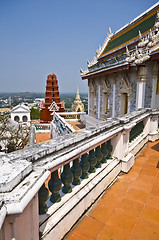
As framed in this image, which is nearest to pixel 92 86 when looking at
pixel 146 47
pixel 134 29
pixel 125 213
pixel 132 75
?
pixel 134 29

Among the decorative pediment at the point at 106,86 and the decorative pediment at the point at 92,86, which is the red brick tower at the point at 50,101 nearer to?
the decorative pediment at the point at 92,86

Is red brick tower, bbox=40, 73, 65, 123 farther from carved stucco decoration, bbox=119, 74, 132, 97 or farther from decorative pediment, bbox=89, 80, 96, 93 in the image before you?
carved stucco decoration, bbox=119, 74, 132, 97

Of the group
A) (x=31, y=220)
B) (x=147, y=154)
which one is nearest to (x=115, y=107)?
(x=147, y=154)

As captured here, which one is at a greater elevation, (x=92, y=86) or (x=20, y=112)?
(x=92, y=86)

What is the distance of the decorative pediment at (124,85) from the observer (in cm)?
953

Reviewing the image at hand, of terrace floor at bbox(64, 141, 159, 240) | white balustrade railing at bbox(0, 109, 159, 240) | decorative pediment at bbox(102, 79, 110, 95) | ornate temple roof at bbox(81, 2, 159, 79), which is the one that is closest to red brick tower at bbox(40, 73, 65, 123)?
ornate temple roof at bbox(81, 2, 159, 79)

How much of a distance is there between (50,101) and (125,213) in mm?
28499

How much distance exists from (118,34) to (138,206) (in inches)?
632

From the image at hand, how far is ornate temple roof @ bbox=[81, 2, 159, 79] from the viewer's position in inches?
293

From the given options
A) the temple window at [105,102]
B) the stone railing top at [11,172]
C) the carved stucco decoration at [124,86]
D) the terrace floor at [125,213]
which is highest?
the carved stucco decoration at [124,86]

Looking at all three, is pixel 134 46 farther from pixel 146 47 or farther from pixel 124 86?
pixel 146 47

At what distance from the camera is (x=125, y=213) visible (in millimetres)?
2785

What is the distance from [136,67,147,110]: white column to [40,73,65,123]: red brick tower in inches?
780

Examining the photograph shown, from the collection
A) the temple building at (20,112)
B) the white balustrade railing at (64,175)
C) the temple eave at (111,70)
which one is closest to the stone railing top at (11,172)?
the white balustrade railing at (64,175)
